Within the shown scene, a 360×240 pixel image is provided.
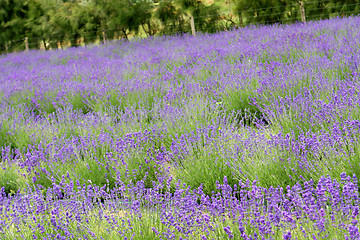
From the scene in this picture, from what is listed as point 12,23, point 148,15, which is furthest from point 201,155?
point 12,23

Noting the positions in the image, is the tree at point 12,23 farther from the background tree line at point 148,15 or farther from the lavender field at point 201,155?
the lavender field at point 201,155

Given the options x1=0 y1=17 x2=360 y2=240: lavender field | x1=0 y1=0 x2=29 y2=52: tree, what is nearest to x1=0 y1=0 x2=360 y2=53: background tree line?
x1=0 y1=0 x2=29 y2=52: tree

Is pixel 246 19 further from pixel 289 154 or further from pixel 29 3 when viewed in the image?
pixel 29 3

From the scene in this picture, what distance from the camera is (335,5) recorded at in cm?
1091

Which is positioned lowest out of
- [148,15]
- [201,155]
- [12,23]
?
[201,155]

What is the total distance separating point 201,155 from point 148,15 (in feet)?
37.0

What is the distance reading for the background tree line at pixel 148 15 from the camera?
11422mm

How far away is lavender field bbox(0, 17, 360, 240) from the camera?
1.84 m

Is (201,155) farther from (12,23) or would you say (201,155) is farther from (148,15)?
(12,23)

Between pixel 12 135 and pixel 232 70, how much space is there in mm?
2862

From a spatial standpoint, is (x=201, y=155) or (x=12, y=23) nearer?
(x=201, y=155)

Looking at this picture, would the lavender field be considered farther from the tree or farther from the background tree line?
the tree

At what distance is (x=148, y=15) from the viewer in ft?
43.9

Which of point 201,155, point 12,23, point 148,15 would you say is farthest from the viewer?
point 12,23
